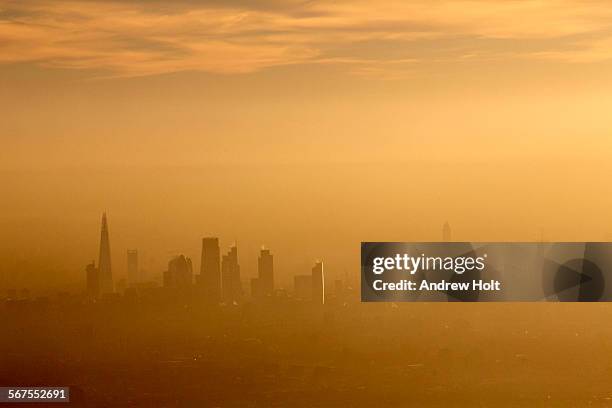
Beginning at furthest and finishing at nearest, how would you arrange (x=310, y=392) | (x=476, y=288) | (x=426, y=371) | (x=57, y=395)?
1. (x=426, y=371)
2. (x=310, y=392)
3. (x=57, y=395)
4. (x=476, y=288)

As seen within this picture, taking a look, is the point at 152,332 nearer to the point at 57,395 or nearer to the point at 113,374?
the point at 113,374

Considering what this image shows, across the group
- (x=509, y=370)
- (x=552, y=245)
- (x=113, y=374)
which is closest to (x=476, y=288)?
(x=552, y=245)

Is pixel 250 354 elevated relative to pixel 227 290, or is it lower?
lower
